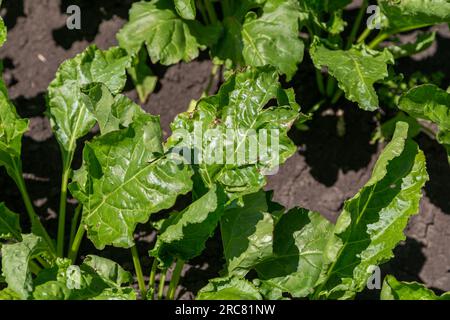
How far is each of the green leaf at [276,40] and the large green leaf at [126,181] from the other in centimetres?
54

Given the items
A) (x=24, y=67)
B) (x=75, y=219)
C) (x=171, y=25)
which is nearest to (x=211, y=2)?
(x=171, y=25)

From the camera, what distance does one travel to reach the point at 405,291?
199cm

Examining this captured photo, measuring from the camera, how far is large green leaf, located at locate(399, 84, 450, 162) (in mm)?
2098

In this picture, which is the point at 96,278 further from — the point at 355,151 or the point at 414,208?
the point at 355,151

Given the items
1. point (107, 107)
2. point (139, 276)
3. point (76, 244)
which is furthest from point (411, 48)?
point (76, 244)

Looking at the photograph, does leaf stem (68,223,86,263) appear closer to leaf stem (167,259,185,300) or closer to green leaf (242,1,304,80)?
leaf stem (167,259,185,300)

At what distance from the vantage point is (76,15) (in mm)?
2830

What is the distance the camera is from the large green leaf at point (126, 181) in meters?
2.01

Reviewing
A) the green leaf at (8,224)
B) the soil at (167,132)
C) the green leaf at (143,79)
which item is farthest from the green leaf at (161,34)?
the green leaf at (8,224)

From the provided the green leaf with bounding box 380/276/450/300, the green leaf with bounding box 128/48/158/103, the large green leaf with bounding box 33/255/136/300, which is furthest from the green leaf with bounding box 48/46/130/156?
the green leaf with bounding box 380/276/450/300

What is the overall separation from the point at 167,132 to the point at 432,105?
1.02m

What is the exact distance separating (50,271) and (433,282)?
1337mm

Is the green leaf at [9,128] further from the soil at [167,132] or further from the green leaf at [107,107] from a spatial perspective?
the soil at [167,132]

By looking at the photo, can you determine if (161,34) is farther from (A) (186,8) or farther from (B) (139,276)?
(B) (139,276)
